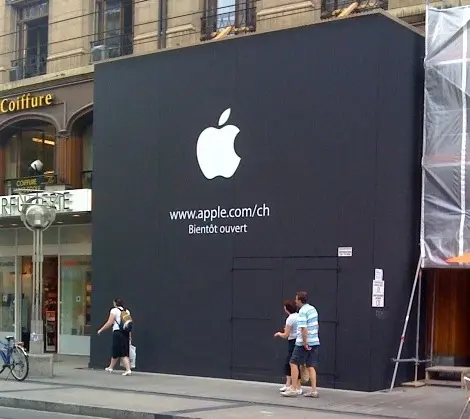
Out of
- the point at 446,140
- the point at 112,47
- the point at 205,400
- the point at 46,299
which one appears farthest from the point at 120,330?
the point at 112,47

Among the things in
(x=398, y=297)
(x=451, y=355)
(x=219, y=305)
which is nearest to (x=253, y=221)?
(x=219, y=305)

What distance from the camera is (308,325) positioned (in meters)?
13.6

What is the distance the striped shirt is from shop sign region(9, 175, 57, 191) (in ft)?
34.7

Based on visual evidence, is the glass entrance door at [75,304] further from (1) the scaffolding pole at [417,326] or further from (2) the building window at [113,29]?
(1) the scaffolding pole at [417,326]

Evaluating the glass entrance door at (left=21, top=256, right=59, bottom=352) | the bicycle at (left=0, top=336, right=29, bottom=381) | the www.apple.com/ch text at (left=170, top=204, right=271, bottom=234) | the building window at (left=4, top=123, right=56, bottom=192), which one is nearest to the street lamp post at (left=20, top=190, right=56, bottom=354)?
the bicycle at (left=0, top=336, right=29, bottom=381)

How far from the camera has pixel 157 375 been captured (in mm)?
17078

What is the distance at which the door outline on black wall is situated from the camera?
1498 centimetres

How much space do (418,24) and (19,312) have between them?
14210 millimetres

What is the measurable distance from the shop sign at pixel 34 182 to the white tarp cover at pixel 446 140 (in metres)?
10.9

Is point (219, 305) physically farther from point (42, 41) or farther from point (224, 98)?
point (42, 41)

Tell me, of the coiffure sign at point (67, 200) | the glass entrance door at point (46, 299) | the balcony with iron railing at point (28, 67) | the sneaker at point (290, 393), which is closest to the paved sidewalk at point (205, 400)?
the sneaker at point (290, 393)

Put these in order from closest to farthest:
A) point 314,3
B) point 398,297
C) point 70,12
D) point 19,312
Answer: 1. point 398,297
2. point 314,3
3. point 70,12
4. point 19,312

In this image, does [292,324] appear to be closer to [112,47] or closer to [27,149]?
[112,47]

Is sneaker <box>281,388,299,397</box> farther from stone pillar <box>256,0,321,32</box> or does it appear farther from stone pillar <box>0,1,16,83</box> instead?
stone pillar <box>0,1,16,83</box>
